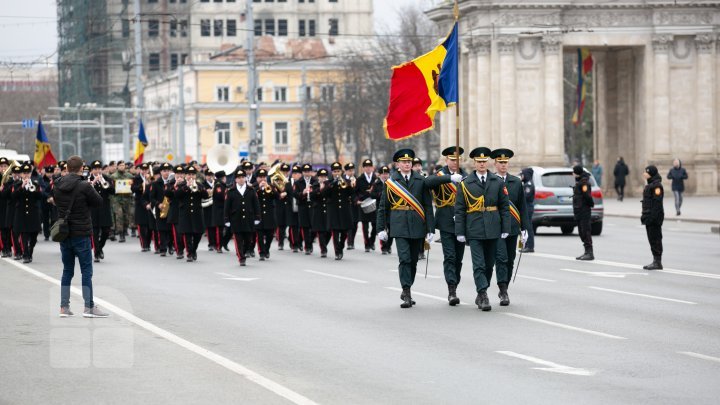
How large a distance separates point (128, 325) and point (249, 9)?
38368 mm

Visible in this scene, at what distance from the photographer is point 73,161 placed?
15570 millimetres

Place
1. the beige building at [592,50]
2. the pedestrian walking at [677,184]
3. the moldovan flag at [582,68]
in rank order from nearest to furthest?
1. the pedestrian walking at [677,184]
2. the beige building at [592,50]
3. the moldovan flag at [582,68]

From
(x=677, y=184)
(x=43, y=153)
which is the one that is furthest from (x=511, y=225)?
(x=677, y=184)

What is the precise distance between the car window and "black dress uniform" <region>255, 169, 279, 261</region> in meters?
7.76

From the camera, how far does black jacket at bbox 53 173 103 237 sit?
15484 mm

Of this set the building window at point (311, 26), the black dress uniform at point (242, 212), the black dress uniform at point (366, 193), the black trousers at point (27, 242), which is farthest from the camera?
the building window at point (311, 26)

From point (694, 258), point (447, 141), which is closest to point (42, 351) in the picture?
point (694, 258)

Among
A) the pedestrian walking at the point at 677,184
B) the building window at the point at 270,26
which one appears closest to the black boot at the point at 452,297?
the pedestrian walking at the point at 677,184

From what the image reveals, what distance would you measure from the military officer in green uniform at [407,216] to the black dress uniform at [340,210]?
9280 mm

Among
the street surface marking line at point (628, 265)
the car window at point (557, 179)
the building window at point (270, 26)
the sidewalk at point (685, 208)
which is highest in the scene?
the building window at point (270, 26)

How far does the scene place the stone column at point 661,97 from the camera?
59.9m

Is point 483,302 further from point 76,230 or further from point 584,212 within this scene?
point 584,212

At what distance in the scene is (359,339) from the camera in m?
13.5

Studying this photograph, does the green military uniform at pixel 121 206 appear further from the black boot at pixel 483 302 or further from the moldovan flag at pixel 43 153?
the black boot at pixel 483 302
